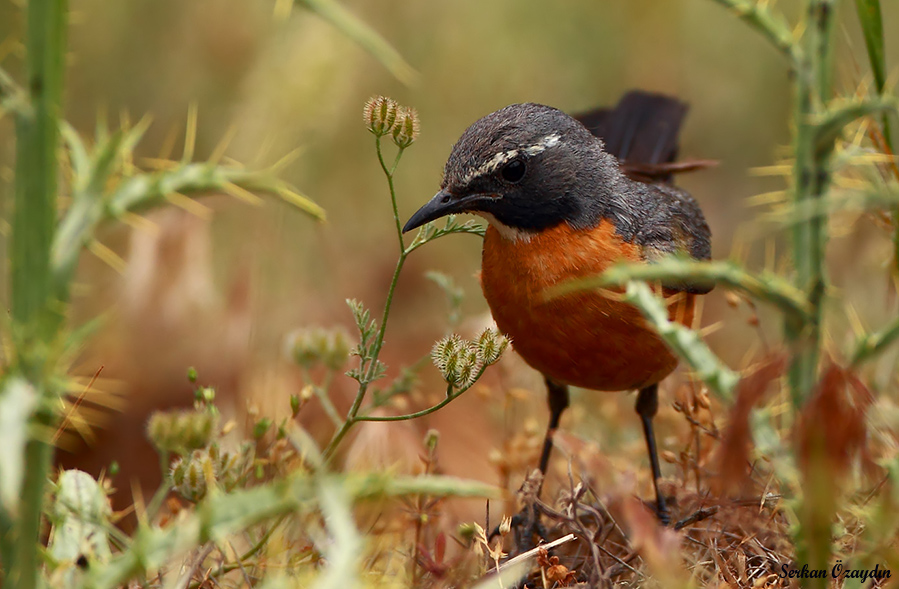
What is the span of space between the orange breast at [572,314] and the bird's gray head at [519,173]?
11cm

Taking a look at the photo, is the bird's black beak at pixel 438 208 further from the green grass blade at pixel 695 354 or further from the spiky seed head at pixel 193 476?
the green grass blade at pixel 695 354

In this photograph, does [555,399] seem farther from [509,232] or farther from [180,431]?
[180,431]

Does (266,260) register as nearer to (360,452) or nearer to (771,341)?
(360,452)

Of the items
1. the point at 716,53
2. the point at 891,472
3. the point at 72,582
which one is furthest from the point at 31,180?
the point at 716,53

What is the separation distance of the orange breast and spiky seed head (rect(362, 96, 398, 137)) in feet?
3.56

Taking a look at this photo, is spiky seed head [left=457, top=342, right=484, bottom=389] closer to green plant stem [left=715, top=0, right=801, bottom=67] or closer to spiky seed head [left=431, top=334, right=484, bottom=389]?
spiky seed head [left=431, top=334, right=484, bottom=389]

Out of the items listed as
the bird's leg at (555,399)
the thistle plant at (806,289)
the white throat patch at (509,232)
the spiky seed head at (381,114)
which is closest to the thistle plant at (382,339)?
the spiky seed head at (381,114)

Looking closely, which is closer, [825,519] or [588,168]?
[825,519]

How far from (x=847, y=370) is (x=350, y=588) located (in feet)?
3.99

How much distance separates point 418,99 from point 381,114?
5200 mm

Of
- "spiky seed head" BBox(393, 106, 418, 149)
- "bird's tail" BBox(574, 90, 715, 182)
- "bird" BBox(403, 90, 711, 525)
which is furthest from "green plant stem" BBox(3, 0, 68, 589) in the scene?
"bird's tail" BBox(574, 90, 715, 182)

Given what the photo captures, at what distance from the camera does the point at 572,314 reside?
4.00m

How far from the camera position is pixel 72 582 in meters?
2.45

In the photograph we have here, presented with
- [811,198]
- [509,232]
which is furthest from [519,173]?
[811,198]
